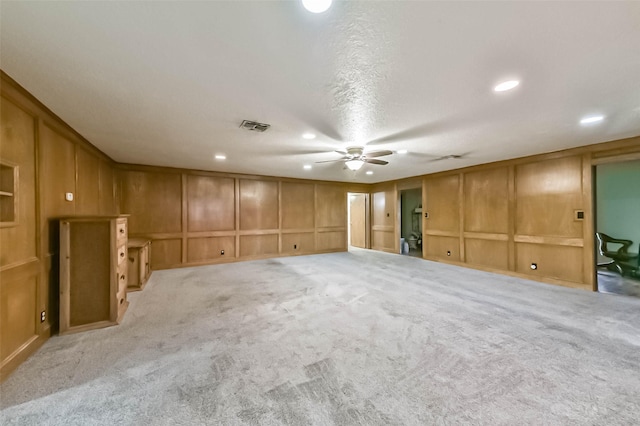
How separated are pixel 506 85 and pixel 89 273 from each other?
452cm

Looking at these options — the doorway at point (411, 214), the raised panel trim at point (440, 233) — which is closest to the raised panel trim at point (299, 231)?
the raised panel trim at point (440, 233)

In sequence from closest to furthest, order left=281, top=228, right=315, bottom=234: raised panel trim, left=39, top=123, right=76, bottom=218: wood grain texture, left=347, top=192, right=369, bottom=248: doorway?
left=39, top=123, right=76, bottom=218: wood grain texture, left=281, top=228, right=315, bottom=234: raised panel trim, left=347, top=192, right=369, bottom=248: doorway

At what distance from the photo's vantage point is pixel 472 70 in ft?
6.02

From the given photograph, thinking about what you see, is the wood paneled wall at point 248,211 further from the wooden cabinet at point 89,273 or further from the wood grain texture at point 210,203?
the wooden cabinet at point 89,273

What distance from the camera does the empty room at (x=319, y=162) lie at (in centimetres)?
146

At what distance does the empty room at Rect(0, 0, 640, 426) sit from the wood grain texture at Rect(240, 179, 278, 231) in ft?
6.22

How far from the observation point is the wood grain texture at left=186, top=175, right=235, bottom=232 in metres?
5.91

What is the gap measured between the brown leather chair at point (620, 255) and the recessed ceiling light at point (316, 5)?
7.10 meters

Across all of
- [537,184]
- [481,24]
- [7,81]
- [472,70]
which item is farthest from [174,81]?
[537,184]

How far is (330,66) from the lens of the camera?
70.1 inches

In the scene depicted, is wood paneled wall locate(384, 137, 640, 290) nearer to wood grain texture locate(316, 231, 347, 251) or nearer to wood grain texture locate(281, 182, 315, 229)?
wood grain texture locate(316, 231, 347, 251)

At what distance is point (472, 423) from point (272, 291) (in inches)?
117

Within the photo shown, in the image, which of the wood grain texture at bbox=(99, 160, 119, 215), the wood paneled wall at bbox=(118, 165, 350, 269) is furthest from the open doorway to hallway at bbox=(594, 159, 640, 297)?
the wood grain texture at bbox=(99, 160, 119, 215)

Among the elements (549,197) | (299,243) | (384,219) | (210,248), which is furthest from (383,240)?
(210,248)
